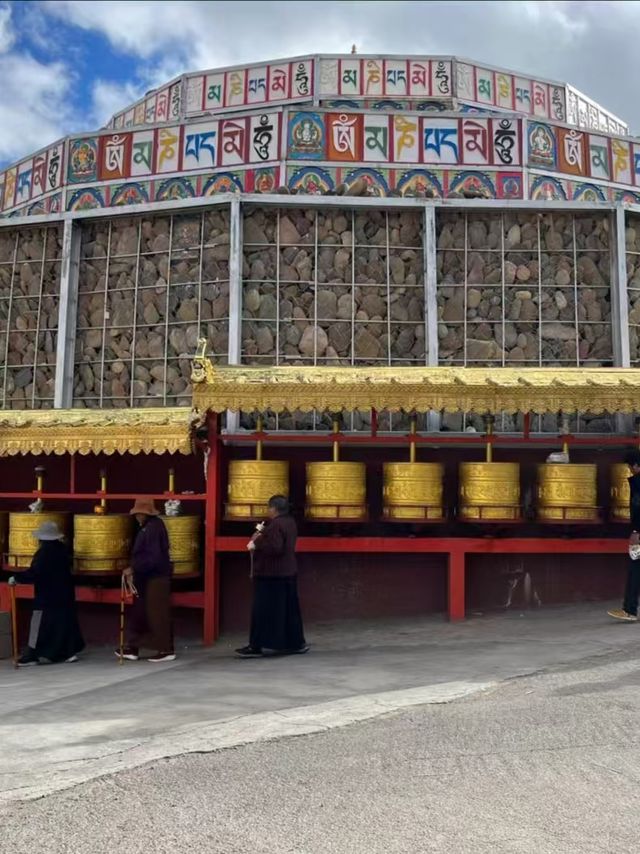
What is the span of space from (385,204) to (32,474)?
501 cm

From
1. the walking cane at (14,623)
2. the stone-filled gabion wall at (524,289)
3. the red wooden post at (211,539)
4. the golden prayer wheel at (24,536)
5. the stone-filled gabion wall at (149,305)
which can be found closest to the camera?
the walking cane at (14,623)

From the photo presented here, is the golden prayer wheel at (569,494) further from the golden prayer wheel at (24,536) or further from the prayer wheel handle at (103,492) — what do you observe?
the golden prayer wheel at (24,536)

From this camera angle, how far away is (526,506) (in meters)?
8.48

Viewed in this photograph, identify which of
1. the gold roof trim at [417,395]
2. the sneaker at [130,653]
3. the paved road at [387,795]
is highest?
the gold roof trim at [417,395]

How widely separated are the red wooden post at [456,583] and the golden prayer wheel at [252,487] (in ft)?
5.59

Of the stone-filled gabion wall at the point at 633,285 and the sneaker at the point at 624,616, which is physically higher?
the stone-filled gabion wall at the point at 633,285

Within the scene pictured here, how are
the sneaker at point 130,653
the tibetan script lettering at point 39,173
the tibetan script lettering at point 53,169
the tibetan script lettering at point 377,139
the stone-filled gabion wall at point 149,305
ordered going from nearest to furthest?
1. the sneaker at point 130,653
2. the stone-filled gabion wall at point 149,305
3. the tibetan script lettering at point 377,139
4. the tibetan script lettering at point 53,169
5. the tibetan script lettering at point 39,173

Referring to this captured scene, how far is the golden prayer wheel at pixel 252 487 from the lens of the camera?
7.80m

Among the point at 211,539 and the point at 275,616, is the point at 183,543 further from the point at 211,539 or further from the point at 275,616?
the point at 275,616

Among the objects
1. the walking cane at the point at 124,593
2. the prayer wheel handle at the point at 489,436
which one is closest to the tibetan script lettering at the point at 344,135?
the prayer wheel handle at the point at 489,436

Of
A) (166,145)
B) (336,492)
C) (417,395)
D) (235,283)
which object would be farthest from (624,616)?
(166,145)

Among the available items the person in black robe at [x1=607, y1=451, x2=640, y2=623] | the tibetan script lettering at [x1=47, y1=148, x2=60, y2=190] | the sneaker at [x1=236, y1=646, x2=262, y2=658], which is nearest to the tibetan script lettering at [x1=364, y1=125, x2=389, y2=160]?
the tibetan script lettering at [x1=47, y1=148, x2=60, y2=190]

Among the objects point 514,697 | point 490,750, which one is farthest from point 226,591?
point 490,750

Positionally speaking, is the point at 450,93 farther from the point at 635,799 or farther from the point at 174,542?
the point at 635,799
